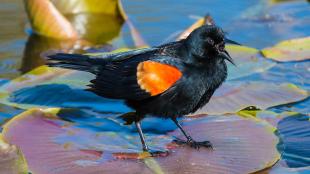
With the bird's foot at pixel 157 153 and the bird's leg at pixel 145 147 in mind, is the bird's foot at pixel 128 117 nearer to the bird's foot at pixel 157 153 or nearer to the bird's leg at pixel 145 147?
the bird's leg at pixel 145 147

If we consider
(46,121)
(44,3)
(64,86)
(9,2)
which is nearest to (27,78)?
(64,86)

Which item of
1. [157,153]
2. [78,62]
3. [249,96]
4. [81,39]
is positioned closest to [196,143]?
[157,153]

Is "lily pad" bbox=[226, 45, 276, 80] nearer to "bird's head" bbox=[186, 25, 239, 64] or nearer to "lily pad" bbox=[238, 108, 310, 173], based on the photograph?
"lily pad" bbox=[238, 108, 310, 173]

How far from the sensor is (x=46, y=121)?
12.8 ft

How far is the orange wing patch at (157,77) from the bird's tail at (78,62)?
1.45 ft

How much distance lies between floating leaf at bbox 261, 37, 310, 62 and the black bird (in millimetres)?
1431

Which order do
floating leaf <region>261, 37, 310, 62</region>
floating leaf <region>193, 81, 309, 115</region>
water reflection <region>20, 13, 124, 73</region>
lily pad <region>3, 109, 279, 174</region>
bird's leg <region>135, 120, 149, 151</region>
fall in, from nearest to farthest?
lily pad <region>3, 109, 279, 174</region> < bird's leg <region>135, 120, 149, 151</region> < floating leaf <region>193, 81, 309, 115</region> < floating leaf <region>261, 37, 310, 62</region> < water reflection <region>20, 13, 124, 73</region>

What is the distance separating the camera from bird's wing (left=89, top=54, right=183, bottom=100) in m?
3.77

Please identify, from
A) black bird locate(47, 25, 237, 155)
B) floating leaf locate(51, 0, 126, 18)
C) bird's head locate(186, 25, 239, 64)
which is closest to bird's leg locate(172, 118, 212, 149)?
black bird locate(47, 25, 237, 155)

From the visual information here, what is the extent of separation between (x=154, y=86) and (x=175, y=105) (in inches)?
7.3

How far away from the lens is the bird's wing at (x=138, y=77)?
3770 mm

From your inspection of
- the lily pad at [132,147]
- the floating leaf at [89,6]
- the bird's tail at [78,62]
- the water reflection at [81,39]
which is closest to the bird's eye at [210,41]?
the lily pad at [132,147]

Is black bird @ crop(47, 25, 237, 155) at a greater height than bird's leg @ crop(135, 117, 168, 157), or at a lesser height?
greater

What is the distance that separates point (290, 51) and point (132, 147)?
215cm
